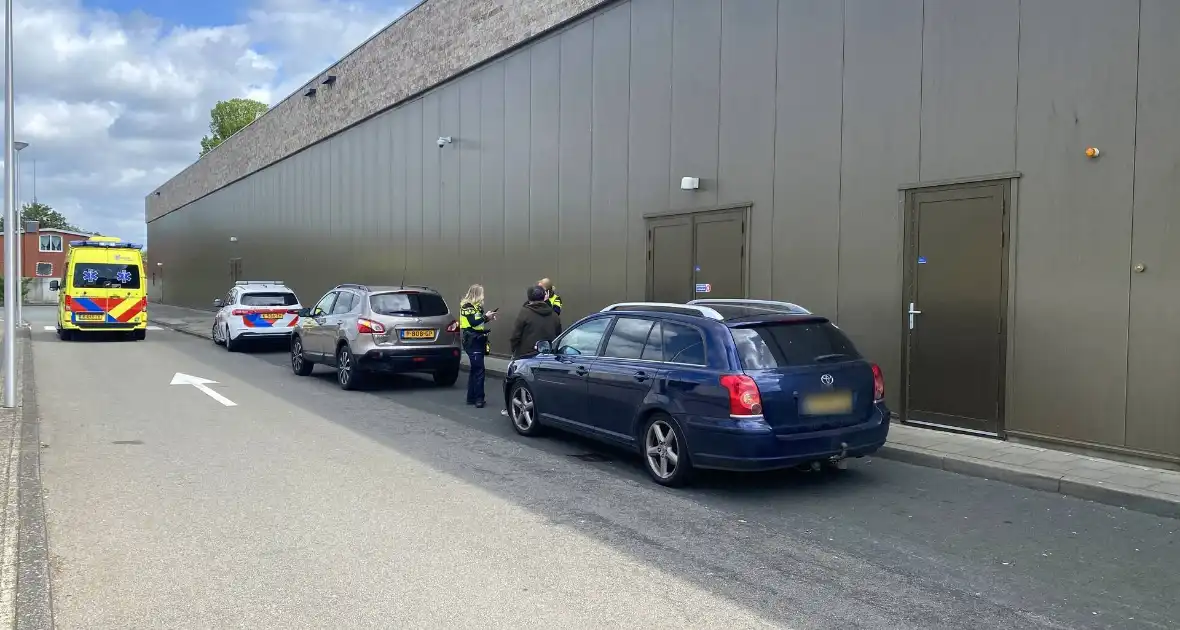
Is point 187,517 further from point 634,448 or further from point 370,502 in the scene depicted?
point 634,448

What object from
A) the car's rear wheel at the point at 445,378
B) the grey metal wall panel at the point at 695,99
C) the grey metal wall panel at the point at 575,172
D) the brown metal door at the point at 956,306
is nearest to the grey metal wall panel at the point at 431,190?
the grey metal wall panel at the point at 575,172

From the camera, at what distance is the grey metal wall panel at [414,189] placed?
71.5 feet

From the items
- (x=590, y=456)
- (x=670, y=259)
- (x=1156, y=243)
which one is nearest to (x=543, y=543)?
(x=590, y=456)

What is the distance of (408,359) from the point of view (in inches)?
509

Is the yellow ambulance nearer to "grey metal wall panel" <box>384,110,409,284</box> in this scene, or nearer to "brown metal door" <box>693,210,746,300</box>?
"grey metal wall panel" <box>384,110,409,284</box>

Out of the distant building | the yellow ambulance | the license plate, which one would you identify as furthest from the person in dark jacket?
the yellow ambulance

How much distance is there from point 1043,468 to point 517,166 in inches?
486

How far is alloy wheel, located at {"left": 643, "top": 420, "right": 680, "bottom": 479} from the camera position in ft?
22.9

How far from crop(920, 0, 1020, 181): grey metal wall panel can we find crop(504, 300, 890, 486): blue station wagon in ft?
10.0

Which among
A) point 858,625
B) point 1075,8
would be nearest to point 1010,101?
point 1075,8

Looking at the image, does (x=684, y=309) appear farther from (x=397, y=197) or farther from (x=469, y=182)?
(x=397, y=197)

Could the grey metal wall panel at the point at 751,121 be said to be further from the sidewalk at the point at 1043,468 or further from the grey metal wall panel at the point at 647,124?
the sidewalk at the point at 1043,468

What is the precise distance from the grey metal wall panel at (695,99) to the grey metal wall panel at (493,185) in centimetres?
583

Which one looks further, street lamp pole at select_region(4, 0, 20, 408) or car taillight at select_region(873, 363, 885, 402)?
street lamp pole at select_region(4, 0, 20, 408)
